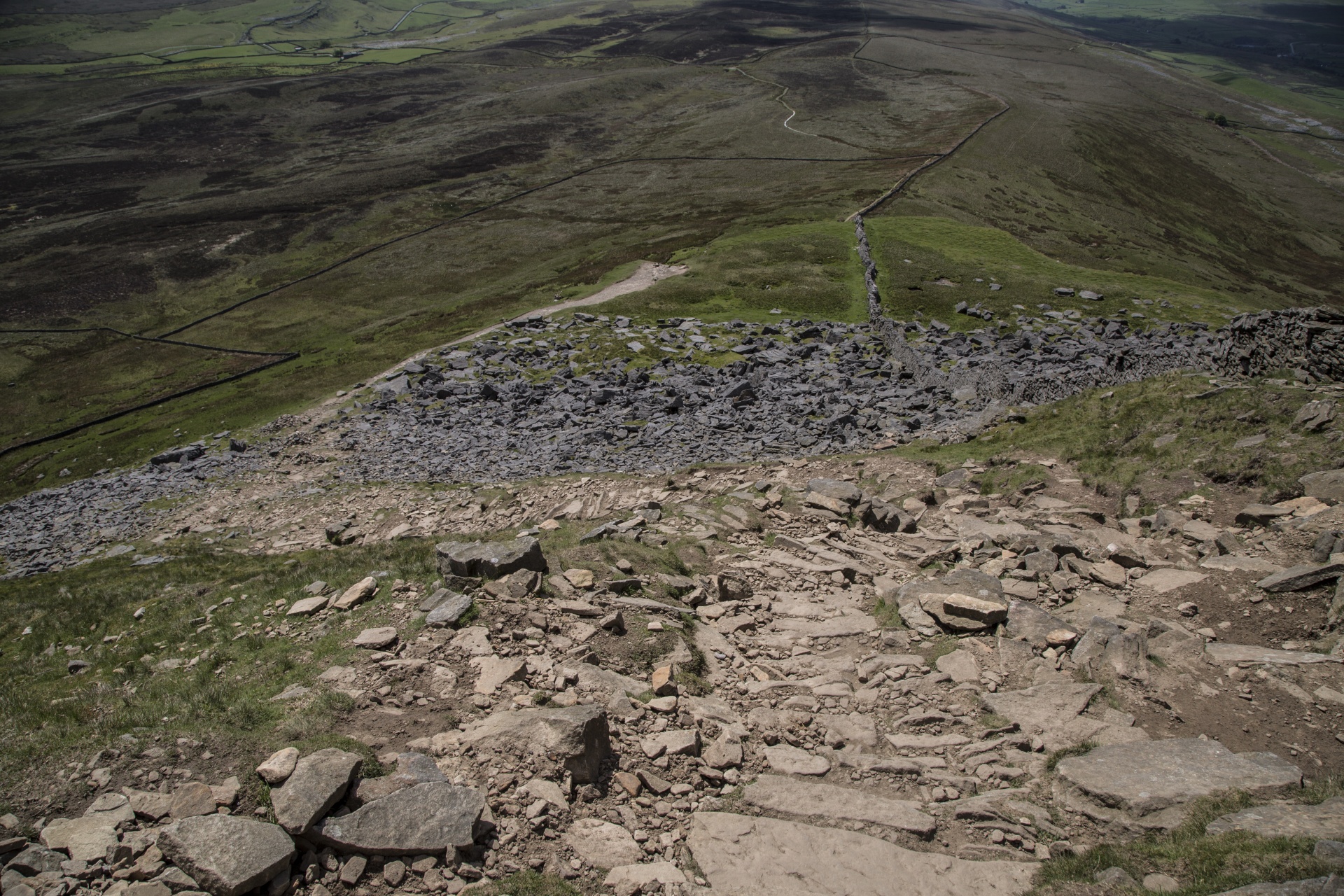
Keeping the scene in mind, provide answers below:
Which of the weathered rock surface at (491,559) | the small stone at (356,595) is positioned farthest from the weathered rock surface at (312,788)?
the weathered rock surface at (491,559)

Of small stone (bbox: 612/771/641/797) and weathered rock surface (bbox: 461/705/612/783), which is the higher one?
weathered rock surface (bbox: 461/705/612/783)

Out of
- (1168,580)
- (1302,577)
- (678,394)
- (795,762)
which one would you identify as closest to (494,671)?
(795,762)

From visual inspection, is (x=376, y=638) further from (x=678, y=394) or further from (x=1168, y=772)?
(x=678, y=394)

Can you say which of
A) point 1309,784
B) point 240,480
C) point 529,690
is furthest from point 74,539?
point 1309,784

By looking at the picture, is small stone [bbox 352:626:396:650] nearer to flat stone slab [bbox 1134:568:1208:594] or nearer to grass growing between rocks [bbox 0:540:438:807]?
grass growing between rocks [bbox 0:540:438:807]

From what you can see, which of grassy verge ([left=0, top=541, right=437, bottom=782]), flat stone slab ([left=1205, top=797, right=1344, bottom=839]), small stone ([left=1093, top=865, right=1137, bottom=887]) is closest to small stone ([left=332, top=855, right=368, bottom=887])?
grassy verge ([left=0, top=541, right=437, bottom=782])

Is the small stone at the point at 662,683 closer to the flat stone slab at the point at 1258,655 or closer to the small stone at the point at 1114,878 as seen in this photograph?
the small stone at the point at 1114,878

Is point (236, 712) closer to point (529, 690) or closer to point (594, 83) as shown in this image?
point (529, 690)
